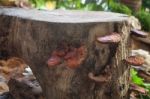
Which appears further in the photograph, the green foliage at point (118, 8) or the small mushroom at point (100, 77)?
the green foliage at point (118, 8)

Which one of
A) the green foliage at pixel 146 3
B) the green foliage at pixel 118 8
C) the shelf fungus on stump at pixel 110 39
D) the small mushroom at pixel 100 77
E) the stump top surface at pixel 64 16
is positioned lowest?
the green foliage at pixel 146 3

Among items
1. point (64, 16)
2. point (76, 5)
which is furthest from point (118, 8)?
point (64, 16)

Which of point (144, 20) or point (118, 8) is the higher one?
point (118, 8)

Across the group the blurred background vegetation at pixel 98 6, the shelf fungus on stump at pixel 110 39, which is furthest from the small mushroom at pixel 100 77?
the blurred background vegetation at pixel 98 6

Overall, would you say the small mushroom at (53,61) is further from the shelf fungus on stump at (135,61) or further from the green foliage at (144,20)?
the green foliage at (144,20)

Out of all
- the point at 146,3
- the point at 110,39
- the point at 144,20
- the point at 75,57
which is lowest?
the point at 144,20

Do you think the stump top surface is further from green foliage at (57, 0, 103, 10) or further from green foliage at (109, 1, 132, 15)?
green foliage at (109, 1, 132, 15)

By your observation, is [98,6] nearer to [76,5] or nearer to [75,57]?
[76,5]

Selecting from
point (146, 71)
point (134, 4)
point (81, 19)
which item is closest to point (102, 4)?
point (134, 4)
